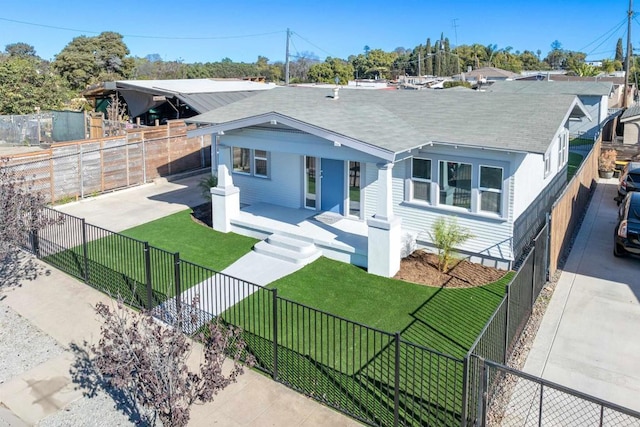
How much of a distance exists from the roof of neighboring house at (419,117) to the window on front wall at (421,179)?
0.81 metres

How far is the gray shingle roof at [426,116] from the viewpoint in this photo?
1276 cm

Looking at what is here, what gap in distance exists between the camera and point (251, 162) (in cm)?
1783

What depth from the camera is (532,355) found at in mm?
9312

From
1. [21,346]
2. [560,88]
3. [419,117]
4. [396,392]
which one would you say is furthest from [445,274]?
[560,88]

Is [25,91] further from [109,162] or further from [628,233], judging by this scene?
[628,233]

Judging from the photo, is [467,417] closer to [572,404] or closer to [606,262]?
[572,404]

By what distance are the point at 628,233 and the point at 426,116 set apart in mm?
6110

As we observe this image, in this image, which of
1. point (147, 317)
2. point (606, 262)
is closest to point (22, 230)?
point (147, 317)

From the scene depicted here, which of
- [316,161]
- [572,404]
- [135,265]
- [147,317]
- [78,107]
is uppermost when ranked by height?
[78,107]

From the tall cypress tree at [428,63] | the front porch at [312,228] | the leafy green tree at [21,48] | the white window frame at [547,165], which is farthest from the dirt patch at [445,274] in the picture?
the leafy green tree at [21,48]

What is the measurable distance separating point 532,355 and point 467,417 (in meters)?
2.79

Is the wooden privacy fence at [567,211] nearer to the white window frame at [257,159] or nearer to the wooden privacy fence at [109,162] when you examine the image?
the white window frame at [257,159]

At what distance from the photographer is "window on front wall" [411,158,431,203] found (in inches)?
553

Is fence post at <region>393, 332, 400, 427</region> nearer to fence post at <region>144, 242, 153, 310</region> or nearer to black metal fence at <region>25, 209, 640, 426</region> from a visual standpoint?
black metal fence at <region>25, 209, 640, 426</region>
